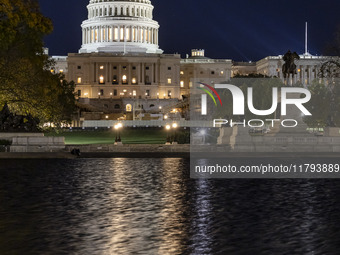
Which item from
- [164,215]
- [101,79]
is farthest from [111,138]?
[101,79]

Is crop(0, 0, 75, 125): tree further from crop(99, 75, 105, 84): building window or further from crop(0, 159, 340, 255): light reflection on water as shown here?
crop(99, 75, 105, 84): building window

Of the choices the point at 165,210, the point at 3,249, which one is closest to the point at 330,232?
the point at 165,210

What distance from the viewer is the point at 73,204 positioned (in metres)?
20.8

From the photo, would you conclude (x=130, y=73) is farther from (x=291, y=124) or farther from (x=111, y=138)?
(x=291, y=124)

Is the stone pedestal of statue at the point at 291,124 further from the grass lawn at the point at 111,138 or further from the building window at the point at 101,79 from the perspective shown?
the building window at the point at 101,79

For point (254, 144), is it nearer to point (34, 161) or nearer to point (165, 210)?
point (34, 161)

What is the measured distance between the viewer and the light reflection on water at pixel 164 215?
14805 mm

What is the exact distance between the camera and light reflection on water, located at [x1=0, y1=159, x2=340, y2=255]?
14.8m

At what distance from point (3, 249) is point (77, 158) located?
92.5ft

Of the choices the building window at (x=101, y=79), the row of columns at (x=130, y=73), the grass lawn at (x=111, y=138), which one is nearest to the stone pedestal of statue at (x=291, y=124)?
the grass lawn at (x=111, y=138)

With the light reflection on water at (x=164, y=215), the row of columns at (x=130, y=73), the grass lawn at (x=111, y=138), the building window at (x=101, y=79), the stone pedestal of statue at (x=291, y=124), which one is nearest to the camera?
the light reflection on water at (x=164, y=215)

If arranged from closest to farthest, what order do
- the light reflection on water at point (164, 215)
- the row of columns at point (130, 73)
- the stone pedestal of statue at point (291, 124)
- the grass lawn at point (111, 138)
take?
the light reflection on water at point (164, 215) < the stone pedestal of statue at point (291, 124) < the grass lawn at point (111, 138) < the row of columns at point (130, 73)

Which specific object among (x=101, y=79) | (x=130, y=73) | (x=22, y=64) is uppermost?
(x=130, y=73)

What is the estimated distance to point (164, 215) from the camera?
18766 mm
